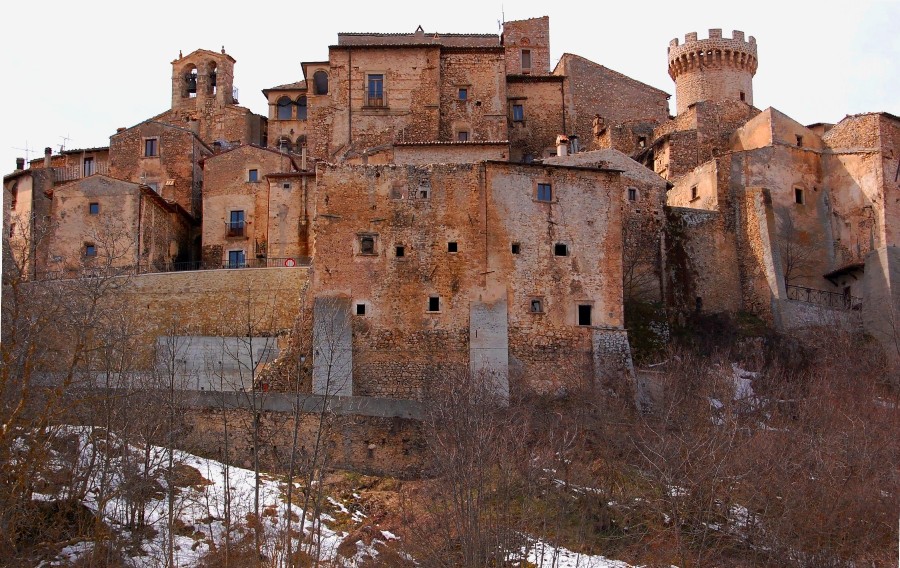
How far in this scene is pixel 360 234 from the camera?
39.0 meters

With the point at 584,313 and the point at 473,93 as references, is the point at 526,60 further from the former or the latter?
the point at 584,313

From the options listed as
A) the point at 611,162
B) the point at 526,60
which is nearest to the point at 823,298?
the point at 611,162

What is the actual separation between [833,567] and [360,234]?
18.1 meters

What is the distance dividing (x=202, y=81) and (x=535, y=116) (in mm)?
17028

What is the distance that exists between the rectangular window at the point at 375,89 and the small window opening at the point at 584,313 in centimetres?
1645

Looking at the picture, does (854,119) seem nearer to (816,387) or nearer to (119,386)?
(816,387)

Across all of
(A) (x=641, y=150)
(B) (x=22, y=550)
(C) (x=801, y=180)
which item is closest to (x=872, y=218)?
(C) (x=801, y=180)

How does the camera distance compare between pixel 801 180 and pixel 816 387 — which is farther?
pixel 801 180

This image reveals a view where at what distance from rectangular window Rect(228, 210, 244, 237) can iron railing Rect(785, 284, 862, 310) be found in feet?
70.6

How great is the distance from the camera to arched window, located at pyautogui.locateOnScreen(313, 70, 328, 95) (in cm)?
5369

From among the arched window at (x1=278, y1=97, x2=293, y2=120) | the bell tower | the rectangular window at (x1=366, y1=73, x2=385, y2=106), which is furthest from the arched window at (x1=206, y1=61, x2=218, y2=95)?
the rectangular window at (x1=366, y1=73, x2=385, y2=106)

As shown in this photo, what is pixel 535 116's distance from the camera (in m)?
54.6

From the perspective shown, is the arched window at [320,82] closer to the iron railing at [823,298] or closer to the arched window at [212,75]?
the arched window at [212,75]

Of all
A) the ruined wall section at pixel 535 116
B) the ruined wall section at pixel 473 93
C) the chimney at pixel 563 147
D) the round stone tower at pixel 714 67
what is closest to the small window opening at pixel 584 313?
the chimney at pixel 563 147
